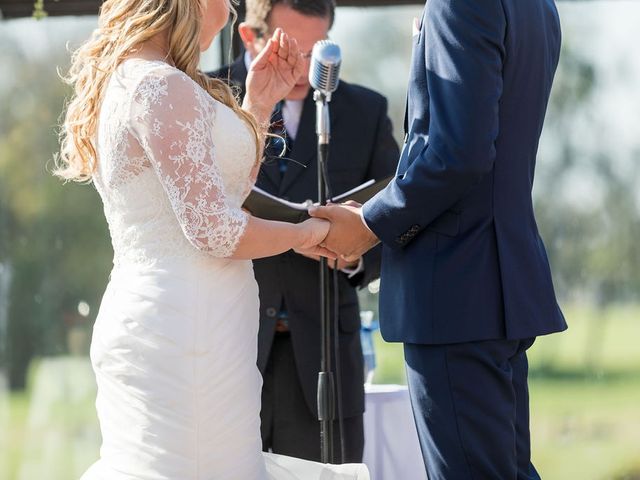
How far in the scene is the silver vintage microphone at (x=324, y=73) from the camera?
2.82 meters

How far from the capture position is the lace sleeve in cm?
237

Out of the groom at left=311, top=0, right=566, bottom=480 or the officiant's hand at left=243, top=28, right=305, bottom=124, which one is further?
the officiant's hand at left=243, top=28, right=305, bottom=124

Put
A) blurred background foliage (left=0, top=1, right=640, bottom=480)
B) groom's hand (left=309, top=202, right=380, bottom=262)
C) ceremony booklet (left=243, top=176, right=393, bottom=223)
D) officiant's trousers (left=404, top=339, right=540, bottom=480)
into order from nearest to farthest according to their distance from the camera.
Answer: officiant's trousers (left=404, top=339, right=540, bottom=480) → groom's hand (left=309, top=202, right=380, bottom=262) → ceremony booklet (left=243, top=176, right=393, bottom=223) → blurred background foliage (left=0, top=1, right=640, bottom=480)

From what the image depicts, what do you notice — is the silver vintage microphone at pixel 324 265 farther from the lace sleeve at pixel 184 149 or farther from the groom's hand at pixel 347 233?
the lace sleeve at pixel 184 149

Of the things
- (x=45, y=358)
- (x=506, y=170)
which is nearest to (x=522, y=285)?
(x=506, y=170)

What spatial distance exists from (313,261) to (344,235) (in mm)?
580

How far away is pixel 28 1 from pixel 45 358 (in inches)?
58.9

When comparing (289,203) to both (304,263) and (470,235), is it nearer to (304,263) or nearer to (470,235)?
(304,263)

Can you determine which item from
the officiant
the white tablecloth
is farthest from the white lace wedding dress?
the white tablecloth

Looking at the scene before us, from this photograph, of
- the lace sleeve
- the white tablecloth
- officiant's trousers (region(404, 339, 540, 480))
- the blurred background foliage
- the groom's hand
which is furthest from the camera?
the blurred background foliage

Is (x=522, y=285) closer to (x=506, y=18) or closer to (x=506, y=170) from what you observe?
(x=506, y=170)

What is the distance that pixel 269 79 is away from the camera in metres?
3.10

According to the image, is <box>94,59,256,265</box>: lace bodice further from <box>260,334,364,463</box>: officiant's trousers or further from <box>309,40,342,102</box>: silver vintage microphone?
<box>260,334,364,463</box>: officiant's trousers

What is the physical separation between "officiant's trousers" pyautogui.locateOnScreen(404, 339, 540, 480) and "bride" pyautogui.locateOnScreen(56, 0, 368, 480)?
406 mm
